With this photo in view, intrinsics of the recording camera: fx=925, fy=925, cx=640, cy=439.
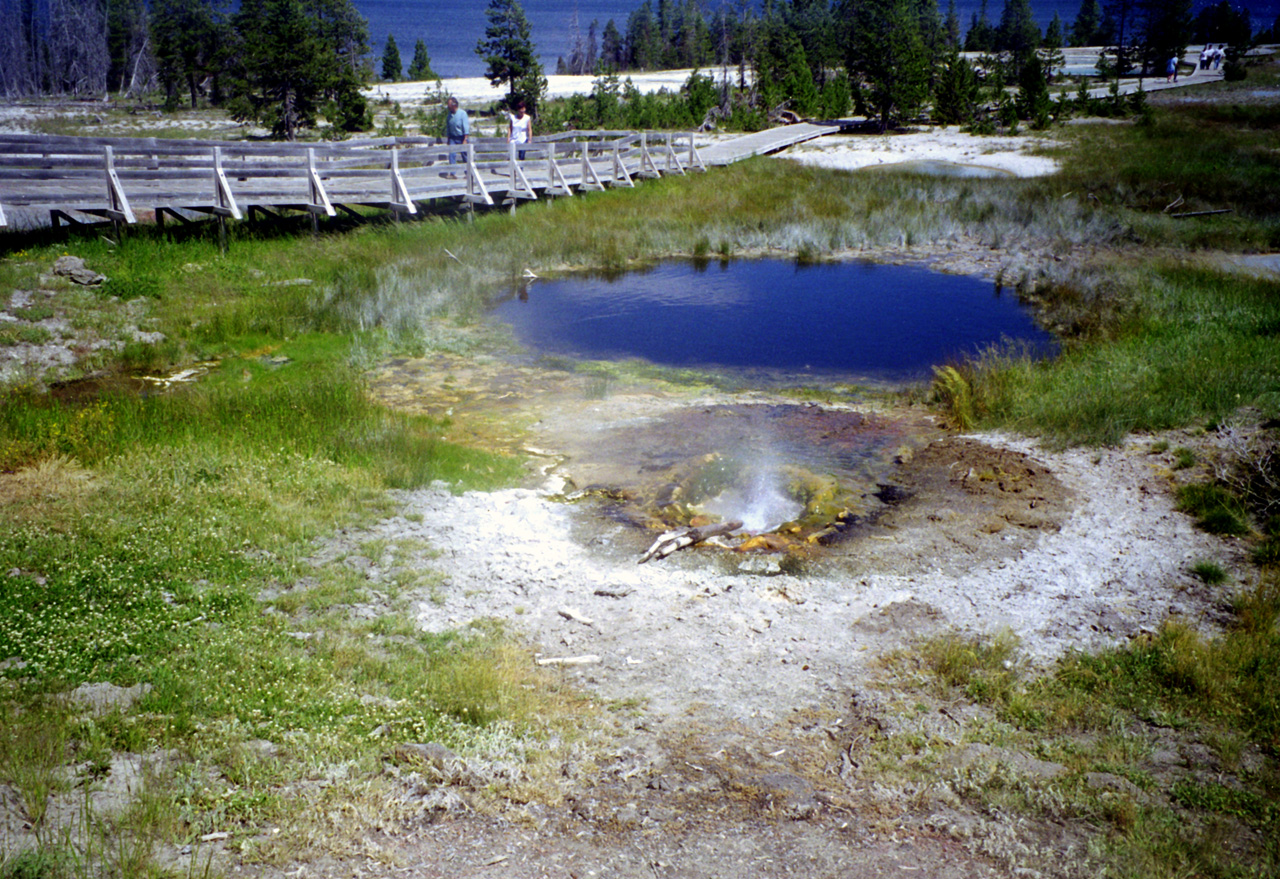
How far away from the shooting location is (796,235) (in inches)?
751

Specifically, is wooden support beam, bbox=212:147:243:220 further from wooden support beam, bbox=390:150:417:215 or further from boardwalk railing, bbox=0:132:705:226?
wooden support beam, bbox=390:150:417:215

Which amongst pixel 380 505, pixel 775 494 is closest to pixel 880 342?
pixel 775 494

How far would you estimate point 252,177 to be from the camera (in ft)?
53.1

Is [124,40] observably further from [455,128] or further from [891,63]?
[455,128]

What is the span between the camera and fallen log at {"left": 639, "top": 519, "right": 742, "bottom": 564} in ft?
21.6

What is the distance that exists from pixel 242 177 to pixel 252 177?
16 cm

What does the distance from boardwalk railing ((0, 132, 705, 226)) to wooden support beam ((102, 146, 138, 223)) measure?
2 centimetres

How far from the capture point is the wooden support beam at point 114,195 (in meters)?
14.2

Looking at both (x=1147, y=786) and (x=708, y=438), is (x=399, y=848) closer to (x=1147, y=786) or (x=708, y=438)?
(x=1147, y=786)

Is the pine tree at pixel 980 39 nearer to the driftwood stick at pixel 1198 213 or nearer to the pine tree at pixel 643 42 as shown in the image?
the pine tree at pixel 643 42

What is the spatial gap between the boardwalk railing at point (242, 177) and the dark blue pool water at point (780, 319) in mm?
4331

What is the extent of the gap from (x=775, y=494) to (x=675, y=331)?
600 cm

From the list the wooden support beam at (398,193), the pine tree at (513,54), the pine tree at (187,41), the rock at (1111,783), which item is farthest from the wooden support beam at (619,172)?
the pine tree at (187,41)

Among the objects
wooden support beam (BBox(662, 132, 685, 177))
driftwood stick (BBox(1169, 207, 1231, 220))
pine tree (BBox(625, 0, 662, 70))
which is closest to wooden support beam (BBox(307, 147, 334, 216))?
wooden support beam (BBox(662, 132, 685, 177))
